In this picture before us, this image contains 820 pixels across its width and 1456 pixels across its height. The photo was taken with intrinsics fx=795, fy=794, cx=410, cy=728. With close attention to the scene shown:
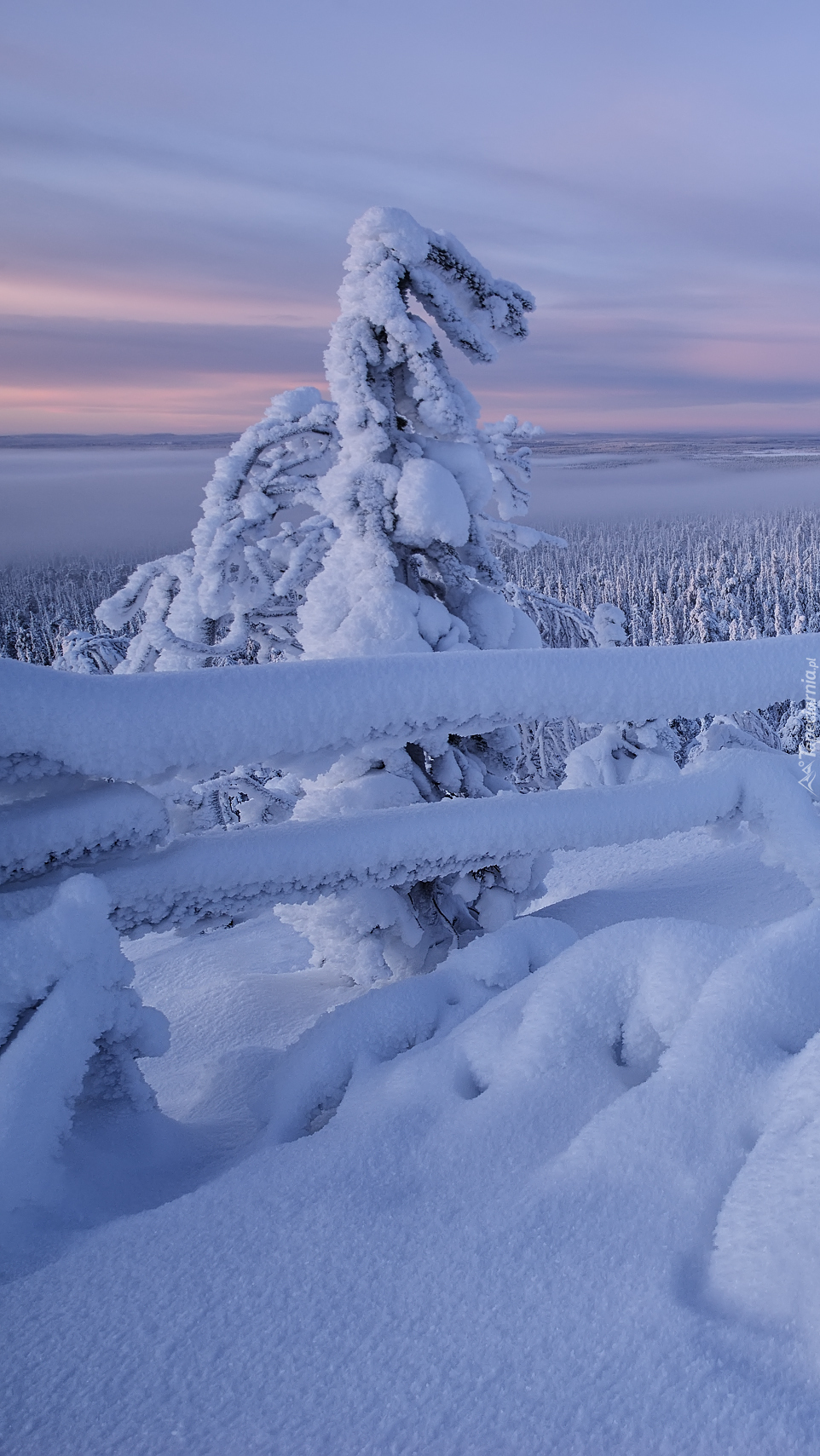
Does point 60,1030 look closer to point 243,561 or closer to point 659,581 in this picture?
point 243,561

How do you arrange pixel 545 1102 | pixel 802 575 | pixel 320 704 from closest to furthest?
1. pixel 545 1102
2. pixel 320 704
3. pixel 802 575

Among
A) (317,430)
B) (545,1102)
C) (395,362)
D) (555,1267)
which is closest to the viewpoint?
(555,1267)

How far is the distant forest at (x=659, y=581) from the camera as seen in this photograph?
167 ft

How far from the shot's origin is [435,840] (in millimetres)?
2713

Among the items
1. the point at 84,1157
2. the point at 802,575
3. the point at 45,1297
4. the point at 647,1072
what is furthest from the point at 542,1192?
the point at 802,575

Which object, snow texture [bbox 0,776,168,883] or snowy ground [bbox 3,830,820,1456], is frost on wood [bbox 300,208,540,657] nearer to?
snow texture [bbox 0,776,168,883]

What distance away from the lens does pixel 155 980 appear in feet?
14.5

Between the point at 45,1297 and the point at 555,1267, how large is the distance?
0.95 metres

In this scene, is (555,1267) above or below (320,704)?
below

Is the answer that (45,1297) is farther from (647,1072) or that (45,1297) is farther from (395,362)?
(395,362)

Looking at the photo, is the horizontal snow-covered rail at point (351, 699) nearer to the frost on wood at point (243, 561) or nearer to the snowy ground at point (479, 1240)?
the snowy ground at point (479, 1240)

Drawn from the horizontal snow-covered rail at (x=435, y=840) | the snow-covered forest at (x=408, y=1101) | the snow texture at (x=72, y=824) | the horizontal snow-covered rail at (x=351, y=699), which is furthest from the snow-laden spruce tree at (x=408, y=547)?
the snow texture at (x=72, y=824)

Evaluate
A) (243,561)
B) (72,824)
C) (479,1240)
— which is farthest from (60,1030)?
(243,561)

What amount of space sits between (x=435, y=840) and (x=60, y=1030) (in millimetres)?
1264
